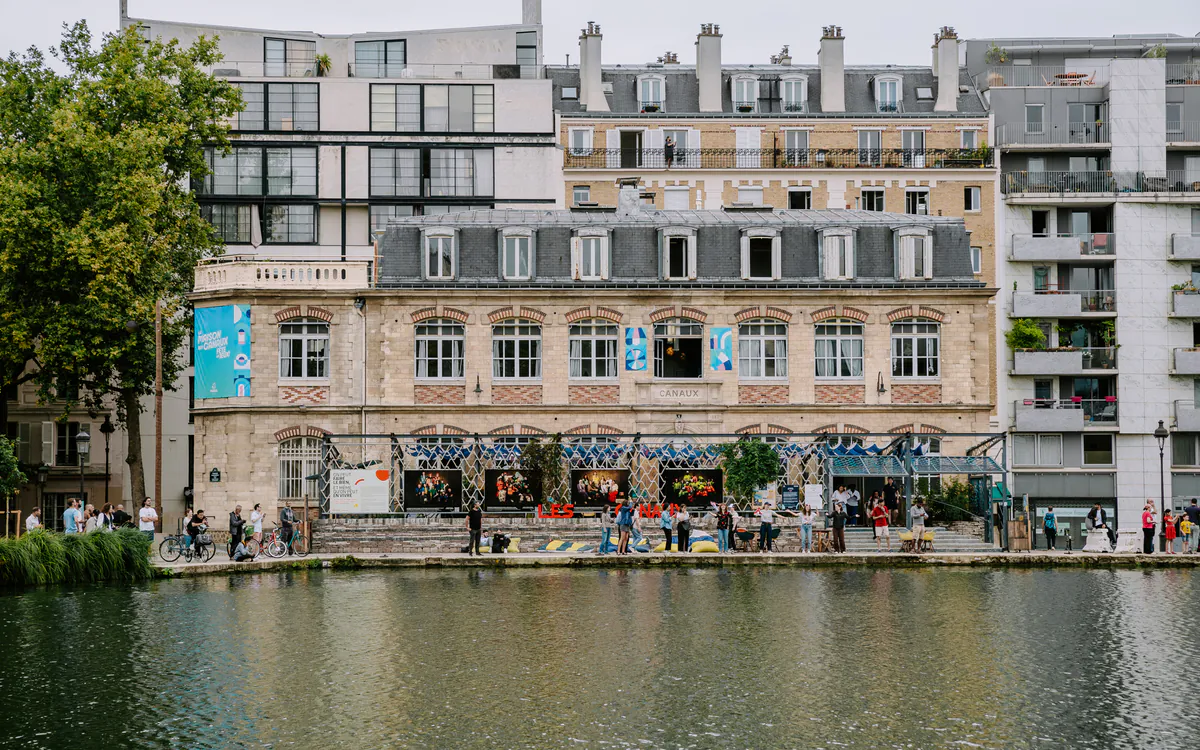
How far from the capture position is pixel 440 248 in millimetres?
47844

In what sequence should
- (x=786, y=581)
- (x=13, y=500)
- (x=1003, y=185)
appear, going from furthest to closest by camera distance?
1. (x=1003, y=185)
2. (x=13, y=500)
3. (x=786, y=581)

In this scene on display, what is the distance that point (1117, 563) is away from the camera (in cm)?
3862

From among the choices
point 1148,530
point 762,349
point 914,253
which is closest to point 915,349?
point 914,253

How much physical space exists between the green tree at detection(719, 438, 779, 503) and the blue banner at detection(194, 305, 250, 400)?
51.1 ft

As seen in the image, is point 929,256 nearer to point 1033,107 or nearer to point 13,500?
point 1033,107

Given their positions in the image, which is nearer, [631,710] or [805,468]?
[631,710]

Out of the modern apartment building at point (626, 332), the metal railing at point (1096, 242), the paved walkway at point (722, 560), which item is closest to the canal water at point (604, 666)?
the paved walkway at point (722, 560)

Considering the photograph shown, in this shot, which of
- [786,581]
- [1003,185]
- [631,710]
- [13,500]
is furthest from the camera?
[1003,185]

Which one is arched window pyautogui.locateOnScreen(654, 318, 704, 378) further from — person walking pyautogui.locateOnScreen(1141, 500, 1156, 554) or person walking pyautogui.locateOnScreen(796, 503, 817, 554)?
person walking pyautogui.locateOnScreen(1141, 500, 1156, 554)

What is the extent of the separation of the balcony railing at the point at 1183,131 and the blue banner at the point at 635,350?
30.5 m

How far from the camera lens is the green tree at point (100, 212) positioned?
→ 47969 mm

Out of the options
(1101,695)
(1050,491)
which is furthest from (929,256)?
(1101,695)

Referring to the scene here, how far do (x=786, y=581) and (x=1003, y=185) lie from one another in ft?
113

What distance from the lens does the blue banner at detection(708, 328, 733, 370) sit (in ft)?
156
